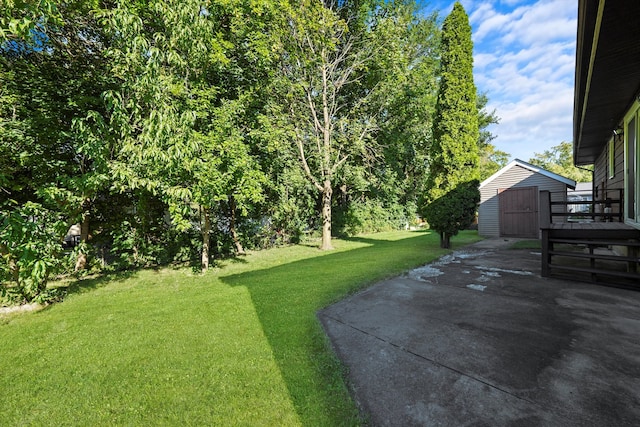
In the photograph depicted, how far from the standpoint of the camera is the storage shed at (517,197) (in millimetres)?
10904

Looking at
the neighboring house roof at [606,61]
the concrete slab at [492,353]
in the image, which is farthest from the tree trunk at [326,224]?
the neighboring house roof at [606,61]

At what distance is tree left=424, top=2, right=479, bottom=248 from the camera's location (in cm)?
873

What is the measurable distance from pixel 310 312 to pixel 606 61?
17.1ft

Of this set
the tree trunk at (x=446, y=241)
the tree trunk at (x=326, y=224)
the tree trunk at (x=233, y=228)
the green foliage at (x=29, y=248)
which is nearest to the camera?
the green foliage at (x=29, y=248)

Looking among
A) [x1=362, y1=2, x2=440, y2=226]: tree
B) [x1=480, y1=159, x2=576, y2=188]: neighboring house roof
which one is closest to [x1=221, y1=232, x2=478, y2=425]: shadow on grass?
[x1=362, y1=2, x2=440, y2=226]: tree

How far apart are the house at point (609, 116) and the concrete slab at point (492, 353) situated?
78 centimetres

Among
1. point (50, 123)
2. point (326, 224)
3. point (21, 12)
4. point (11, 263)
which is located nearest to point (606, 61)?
point (21, 12)

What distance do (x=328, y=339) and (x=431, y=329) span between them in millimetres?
1185

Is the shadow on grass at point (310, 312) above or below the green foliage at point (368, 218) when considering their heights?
below

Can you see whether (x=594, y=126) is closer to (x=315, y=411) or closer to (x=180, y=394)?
(x=315, y=411)

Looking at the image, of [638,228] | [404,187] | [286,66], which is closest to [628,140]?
[638,228]

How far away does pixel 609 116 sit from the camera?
564 centimetres

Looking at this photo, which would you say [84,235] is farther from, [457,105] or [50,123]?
[457,105]

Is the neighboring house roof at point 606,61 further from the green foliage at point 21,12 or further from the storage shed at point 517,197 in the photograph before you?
the green foliage at point 21,12
